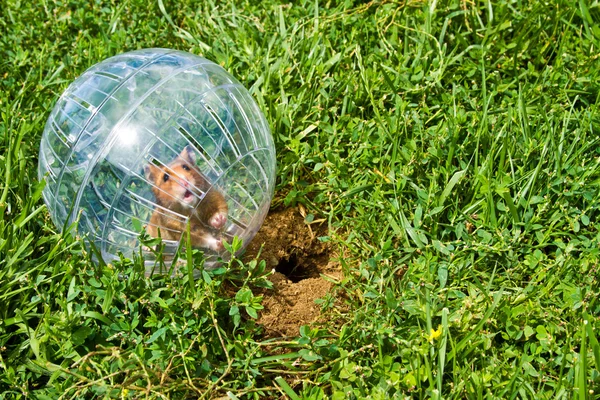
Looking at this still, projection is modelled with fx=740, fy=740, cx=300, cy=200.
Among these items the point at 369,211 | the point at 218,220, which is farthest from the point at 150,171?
the point at 369,211

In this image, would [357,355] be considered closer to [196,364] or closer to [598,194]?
[196,364]

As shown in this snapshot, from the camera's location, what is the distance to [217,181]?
2480mm

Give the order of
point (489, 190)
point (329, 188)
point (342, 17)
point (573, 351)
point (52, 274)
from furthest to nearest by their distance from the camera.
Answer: point (342, 17) → point (329, 188) → point (489, 190) → point (52, 274) → point (573, 351)

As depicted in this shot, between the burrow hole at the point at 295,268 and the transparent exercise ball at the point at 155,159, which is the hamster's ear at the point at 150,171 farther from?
the burrow hole at the point at 295,268

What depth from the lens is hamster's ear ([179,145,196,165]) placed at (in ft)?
8.00

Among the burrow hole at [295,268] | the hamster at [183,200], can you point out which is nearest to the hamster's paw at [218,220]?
the hamster at [183,200]

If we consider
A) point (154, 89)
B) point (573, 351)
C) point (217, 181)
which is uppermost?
point (154, 89)

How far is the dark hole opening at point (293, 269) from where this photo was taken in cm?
298

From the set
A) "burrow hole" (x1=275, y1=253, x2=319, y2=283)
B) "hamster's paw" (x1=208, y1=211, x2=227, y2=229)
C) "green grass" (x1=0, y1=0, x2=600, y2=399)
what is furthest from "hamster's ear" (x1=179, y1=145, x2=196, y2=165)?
"burrow hole" (x1=275, y1=253, x2=319, y2=283)

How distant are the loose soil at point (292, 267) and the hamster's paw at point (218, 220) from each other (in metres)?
0.33

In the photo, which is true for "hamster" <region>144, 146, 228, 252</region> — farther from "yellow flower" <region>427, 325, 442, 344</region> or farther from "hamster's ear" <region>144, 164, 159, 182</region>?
"yellow flower" <region>427, 325, 442, 344</region>

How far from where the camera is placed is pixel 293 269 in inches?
118

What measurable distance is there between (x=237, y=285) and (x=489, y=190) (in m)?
1.02

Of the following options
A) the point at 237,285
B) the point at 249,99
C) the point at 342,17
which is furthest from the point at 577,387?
the point at 342,17
